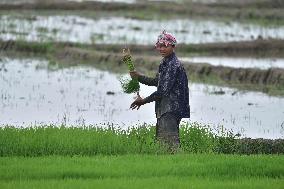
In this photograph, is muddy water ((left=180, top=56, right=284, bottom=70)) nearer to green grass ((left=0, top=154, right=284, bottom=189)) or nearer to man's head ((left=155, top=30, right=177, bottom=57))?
man's head ((left=155, top=30, right=177, bottom=57))

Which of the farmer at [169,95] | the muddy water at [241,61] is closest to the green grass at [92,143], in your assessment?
the farmer at [169,95]

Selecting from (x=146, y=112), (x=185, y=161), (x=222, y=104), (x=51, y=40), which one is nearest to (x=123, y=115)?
(x=146, y=112)

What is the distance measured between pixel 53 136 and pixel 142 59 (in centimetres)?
821

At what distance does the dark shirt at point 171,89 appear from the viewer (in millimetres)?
6621

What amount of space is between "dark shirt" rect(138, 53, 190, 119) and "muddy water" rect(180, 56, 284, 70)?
7747 mm

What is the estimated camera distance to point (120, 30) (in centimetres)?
2002

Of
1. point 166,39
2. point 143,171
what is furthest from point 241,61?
point 143,171

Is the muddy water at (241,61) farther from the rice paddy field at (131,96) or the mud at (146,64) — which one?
the mud at (146,64)

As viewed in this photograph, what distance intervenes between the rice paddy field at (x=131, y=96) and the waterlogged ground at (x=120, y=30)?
3 centimetres

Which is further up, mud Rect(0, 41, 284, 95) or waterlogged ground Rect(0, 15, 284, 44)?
waterlogged ground Rect(0, 15, 284, 44)

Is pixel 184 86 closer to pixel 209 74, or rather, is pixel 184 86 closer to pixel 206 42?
pixel 209 74

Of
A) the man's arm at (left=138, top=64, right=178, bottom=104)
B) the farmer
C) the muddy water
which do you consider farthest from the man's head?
the muddy water

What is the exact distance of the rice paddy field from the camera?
5641mm

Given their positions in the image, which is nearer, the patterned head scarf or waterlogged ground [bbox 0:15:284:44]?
the patterned head scarf
